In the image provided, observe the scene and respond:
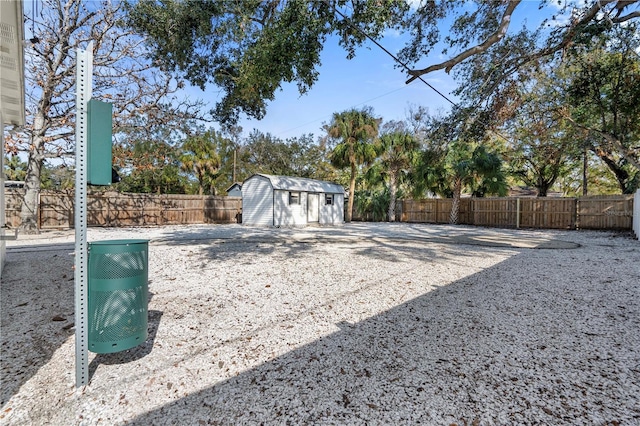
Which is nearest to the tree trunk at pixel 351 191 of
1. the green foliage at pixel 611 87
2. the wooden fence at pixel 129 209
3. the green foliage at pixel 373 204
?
the green foliage at pixel 373 204

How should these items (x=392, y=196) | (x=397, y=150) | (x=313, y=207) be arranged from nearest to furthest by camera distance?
1. (x=313, y=207)
2. (x=397, y=150)
3. (x=392, y=196)

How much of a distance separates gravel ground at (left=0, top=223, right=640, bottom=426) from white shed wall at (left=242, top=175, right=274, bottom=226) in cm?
1184

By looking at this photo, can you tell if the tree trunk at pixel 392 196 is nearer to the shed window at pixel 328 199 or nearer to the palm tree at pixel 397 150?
the palm tree at pixel 397 150

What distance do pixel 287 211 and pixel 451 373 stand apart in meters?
15.7

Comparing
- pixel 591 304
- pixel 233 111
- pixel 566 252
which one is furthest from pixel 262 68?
pixel 566 252

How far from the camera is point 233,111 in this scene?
9477mm

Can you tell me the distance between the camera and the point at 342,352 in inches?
107

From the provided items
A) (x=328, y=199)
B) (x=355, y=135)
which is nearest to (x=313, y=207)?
(x=328, y=199)

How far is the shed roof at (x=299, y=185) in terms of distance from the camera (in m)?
17.3

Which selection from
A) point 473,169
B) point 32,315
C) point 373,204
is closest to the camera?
point 32,315

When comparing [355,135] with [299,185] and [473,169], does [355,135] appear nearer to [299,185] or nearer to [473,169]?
[299,185]

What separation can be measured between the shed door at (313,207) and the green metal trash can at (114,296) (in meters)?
16.7

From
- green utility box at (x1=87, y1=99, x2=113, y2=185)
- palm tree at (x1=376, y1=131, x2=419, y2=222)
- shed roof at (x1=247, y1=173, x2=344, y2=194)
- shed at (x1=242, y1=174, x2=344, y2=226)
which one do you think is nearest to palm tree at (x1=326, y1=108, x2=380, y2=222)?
palm tree at (x1=376, y1=131, x2=419, y2=222)

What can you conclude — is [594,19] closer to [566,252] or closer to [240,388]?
[566,252]
